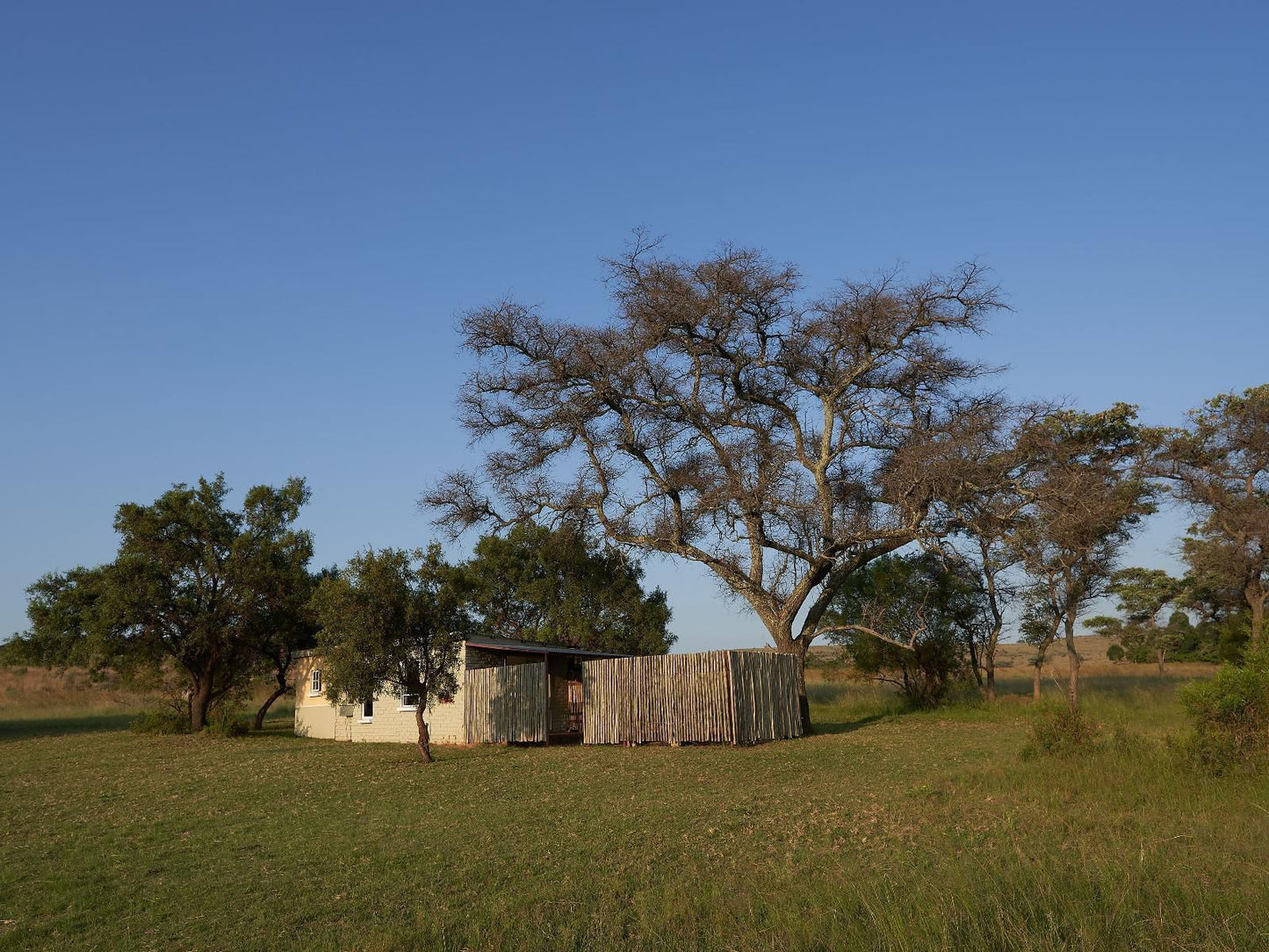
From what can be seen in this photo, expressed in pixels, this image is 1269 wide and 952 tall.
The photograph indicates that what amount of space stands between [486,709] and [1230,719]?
17794 mm

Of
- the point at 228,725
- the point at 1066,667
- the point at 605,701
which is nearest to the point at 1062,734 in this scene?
the point at 605,701

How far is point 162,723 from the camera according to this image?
31016mm

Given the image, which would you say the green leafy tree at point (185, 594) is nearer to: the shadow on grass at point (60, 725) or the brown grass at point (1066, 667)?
the shadow on grass at point (60, 725)

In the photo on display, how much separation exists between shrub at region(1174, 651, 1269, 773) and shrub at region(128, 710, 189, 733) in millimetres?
30009

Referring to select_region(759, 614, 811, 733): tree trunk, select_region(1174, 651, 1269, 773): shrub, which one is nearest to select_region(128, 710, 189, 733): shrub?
select_region(759, 614, 811, 733): tree trunk

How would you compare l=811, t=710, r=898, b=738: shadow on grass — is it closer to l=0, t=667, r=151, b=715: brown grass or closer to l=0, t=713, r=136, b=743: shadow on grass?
l=0, t=713, r=136, b=743: shadow on grass

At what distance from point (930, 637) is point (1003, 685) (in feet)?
49.7

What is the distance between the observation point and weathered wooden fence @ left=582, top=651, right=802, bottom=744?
→ 2173 centimetres

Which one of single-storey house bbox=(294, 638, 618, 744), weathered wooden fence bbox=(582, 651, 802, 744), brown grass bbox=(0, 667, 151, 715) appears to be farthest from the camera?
brown grass bbox=(0, 667, 151, 715)

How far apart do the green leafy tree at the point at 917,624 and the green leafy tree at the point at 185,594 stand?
19.4 m

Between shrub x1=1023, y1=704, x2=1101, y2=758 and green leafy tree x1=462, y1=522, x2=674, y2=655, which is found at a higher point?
green leafy tree x1=462, y1=522, x2=674, y2=655

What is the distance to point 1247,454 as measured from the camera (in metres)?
30.6

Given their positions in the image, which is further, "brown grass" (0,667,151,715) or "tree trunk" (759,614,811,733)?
"brown grass" (0,667,151,715)

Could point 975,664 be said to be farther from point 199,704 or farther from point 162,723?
point 162,723
